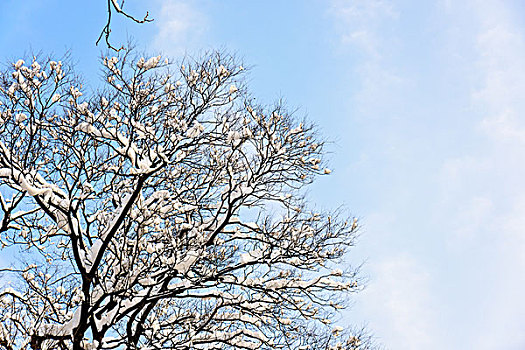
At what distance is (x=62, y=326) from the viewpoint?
353 inches

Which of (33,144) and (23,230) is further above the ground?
(33,144)

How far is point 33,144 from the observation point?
9.68 m

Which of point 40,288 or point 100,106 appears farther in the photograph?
point 40,288

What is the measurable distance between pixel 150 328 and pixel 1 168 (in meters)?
4.16

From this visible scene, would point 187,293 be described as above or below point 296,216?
below

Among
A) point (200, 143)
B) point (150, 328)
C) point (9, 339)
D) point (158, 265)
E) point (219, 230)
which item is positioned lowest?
point (9, 339)

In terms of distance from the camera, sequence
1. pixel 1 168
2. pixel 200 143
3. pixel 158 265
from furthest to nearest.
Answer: pixel 200 143 < pixel 158 265 < pixel 1 168

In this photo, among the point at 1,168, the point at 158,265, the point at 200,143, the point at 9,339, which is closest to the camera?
the point at 9,339

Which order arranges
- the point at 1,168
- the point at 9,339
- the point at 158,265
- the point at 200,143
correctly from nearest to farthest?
the point at 9,339 < the point at 1,168 < the point at 158,265 < the point at 200,143

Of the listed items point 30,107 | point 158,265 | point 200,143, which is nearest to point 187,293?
point 158,265

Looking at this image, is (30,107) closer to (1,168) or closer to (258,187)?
(1,168)

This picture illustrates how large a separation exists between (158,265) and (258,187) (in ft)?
8.75

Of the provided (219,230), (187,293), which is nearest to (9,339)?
(187,293)

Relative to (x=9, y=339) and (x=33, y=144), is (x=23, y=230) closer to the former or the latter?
(x=33, y=144)
